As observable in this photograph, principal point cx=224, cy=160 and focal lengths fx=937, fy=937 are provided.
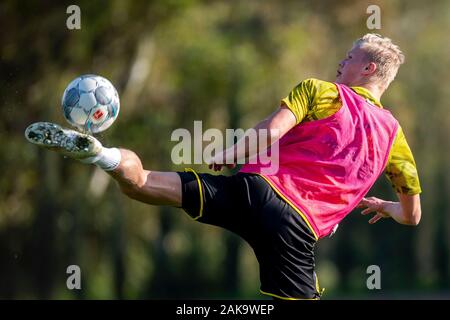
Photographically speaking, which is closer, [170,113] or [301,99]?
[301,99]

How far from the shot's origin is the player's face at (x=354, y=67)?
7859mm

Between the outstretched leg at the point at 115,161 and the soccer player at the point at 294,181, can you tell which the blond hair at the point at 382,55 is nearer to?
the soccer player at the point at 294,181

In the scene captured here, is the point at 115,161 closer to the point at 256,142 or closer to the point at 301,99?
the point at 256,142

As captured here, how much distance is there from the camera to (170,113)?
103ft

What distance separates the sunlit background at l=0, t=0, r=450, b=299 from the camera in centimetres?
2447

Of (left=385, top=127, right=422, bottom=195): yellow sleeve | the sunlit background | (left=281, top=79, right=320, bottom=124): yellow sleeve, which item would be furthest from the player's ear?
the sunlit background

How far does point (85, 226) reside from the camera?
28.2 meters

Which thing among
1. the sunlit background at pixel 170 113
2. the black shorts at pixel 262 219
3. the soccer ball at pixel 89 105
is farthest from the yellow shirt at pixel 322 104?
the sunlit background at pixel 170 113

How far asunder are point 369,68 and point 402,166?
34.5 inches

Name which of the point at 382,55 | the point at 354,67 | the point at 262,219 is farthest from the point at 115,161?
the point at 382,55

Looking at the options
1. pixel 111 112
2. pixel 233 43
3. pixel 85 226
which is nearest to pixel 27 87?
pixel 85 226

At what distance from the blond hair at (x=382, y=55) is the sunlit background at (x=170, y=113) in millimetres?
14073

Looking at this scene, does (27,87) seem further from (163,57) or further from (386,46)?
(386,46)

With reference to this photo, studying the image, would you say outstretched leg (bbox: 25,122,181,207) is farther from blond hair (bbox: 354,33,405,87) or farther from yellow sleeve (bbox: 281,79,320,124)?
blond hair (bbox: 354,33,405,87)
